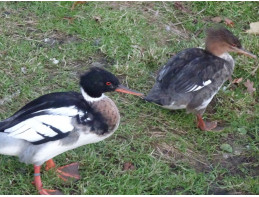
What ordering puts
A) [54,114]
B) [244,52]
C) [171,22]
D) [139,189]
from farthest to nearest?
1. [171,22]
2. [244,52]
3. [139,189]
4. [54,114]

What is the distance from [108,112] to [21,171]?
0.92 metres

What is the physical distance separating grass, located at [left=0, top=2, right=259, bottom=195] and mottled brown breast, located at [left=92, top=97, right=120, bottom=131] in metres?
0.45

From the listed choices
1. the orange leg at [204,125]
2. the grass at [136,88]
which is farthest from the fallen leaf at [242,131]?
the orange leg at [204,125]

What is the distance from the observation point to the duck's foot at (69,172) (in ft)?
12.6

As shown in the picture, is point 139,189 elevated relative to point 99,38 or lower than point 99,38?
lower

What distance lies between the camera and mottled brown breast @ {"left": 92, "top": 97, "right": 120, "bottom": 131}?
375 cm

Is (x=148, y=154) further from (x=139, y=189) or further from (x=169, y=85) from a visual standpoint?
(x=169, y=85)

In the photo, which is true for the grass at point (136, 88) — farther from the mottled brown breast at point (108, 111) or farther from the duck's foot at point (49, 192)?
the mottled brown breast at point (108, 111)

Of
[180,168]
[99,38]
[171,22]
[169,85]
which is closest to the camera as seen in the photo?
[180,168]

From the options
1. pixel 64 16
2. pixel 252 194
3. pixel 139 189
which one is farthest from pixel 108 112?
pixel 64 16

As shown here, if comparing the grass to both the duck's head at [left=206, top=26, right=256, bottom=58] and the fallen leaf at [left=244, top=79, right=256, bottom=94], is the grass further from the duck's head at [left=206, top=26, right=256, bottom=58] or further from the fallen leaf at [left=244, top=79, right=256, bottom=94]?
the duck's head at [left=206, top=26, right=256, bottom=58]

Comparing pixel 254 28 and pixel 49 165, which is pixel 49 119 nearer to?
pixel 49 165

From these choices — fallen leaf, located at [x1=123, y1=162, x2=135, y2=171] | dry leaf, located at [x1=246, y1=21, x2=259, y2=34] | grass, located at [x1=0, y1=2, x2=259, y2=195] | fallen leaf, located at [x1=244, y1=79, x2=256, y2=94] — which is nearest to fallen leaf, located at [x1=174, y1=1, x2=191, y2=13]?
grass, located at [x1=0, y1=2, x2=259, y2=195]

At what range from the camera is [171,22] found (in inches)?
237
